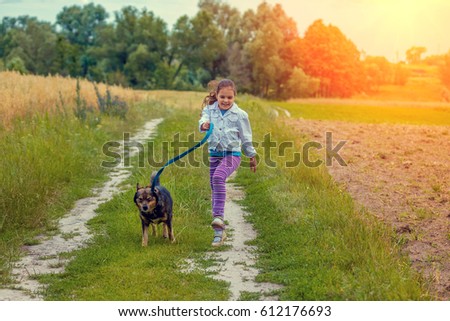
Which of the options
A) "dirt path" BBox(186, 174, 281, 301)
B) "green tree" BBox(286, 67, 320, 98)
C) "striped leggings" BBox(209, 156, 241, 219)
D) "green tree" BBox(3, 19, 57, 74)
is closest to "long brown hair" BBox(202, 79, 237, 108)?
"striped leggings" BBox(209, 156, 241, 219)

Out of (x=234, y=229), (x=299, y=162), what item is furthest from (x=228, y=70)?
(x=234, y=229)

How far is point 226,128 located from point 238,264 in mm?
1740

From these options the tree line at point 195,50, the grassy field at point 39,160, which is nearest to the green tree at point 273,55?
the tree line at point 195,50

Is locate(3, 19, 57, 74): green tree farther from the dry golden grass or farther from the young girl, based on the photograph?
the young girl

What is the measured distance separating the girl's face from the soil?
272 cm

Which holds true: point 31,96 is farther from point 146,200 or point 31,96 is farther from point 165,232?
point 146,200

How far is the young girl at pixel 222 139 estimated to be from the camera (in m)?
8.59

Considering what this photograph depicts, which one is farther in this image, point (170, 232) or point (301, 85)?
point (301, 85)

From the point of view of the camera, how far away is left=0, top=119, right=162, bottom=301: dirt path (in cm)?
699

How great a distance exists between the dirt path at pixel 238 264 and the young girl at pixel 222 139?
32 centimetres

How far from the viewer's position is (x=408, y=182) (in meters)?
13.1

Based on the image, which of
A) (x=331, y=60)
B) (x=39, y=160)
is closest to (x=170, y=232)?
(x=39, y=160)
